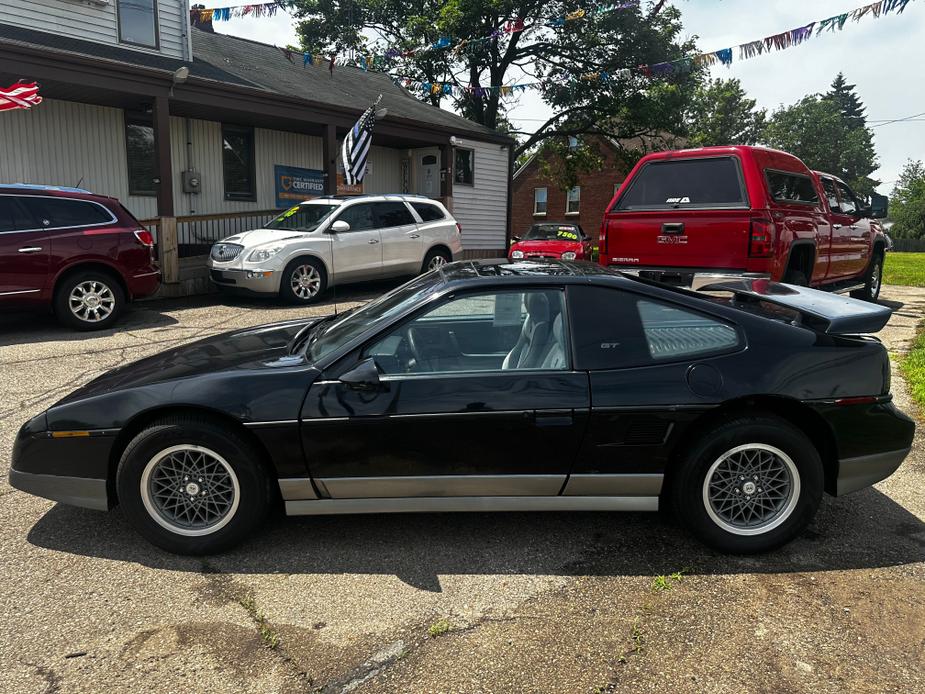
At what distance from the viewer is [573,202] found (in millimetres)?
37000

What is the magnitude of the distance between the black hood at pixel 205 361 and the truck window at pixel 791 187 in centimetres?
555

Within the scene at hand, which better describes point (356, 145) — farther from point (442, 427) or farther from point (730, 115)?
point (730, 115)

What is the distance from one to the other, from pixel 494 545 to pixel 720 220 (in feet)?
16.1

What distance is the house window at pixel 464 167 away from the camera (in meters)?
19.7

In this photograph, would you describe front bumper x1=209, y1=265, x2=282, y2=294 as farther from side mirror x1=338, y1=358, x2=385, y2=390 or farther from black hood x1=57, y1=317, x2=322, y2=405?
side mirror x1=338, y1=358, x2=385, y2=390

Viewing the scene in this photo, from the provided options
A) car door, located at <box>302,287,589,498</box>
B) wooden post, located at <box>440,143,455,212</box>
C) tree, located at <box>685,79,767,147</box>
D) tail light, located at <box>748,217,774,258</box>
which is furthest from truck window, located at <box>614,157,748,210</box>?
tree, located at <box>685,79,767,147</box>

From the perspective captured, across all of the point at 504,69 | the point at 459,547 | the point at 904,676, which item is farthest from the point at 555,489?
the point at 504,69

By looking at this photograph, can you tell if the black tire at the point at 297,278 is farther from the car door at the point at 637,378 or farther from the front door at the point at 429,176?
the front door at the point at 429,176

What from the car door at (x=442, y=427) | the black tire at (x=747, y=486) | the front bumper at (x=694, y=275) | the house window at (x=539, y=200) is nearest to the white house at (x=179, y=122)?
the front bumper at (x=694, y=275)

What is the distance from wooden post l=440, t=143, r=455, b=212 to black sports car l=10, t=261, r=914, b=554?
14992mm

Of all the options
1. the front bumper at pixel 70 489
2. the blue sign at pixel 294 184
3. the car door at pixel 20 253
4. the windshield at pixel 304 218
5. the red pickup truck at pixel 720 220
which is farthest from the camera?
the blue sign at pixel 294 184

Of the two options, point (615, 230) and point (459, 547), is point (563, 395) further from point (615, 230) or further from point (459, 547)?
point (615, 230)

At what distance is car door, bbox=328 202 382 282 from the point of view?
10.9 m

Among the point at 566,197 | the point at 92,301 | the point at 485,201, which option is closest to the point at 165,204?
the point at 92,301
